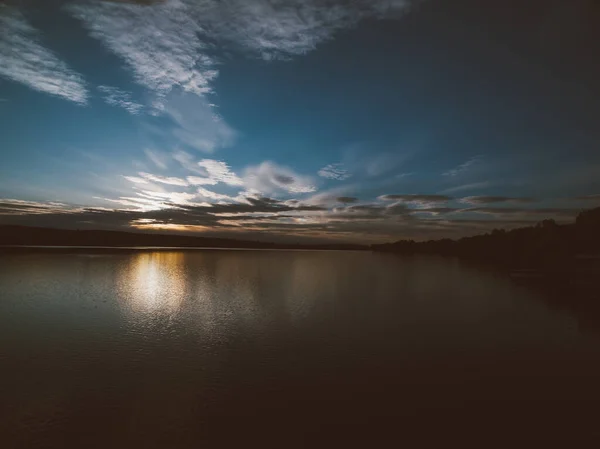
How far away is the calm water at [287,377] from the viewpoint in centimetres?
1531

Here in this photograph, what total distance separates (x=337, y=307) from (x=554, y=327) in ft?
76.0

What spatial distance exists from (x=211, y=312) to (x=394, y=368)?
22188 mm

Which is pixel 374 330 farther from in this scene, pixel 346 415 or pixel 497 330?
pixel 346 415

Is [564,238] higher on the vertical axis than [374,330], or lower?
higher

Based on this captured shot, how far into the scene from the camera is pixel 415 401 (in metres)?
18.5

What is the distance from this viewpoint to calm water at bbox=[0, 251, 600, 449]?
15311 millimetres

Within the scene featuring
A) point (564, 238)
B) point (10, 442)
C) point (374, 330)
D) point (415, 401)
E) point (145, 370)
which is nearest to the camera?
point (10, 442)

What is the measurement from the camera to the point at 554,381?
874 inches

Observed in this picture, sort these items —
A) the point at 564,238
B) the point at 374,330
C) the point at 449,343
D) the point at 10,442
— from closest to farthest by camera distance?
1. the point at 10,442
2. the point at 449,343
3. the point at 374,330
4. the point at 564,238

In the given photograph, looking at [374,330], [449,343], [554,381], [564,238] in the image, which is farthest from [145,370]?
[564,238]

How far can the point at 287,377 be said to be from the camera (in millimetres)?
21109

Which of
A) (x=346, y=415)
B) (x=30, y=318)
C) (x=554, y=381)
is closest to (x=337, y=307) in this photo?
(x=554, y=381)

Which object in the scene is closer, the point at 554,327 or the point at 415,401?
the point at 415,401

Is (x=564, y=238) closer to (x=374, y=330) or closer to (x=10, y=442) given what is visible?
(x=374, y=330)
